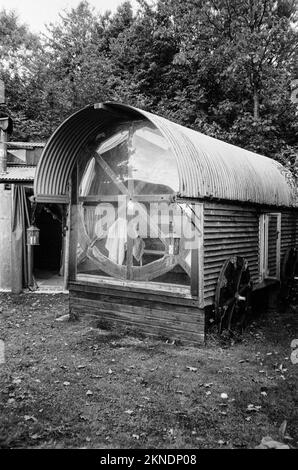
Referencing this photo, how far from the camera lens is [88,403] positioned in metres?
4.72

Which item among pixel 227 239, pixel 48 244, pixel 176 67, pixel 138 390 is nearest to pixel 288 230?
pixel 227 239

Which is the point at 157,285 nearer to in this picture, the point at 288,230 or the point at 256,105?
the point at 288,230

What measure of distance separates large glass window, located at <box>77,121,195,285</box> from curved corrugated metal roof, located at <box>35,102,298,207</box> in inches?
13.8

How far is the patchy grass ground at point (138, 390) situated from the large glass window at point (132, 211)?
1465 mm

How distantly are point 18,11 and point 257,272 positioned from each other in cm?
3388

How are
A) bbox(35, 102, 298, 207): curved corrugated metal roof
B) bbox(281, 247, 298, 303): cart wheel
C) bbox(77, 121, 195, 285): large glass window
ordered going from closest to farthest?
1. bbox(35, 102, 298, 207): curved corrugated metal roof
2. bbox(77, 121, 195, 285): large glass window
3. bbox(281, 247, 298, 303): cart wheel

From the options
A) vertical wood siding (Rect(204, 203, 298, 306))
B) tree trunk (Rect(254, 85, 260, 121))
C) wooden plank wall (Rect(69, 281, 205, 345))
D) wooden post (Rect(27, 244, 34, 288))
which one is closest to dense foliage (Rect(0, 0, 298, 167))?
tree trunk (Rect(254, 85, 260, 121))

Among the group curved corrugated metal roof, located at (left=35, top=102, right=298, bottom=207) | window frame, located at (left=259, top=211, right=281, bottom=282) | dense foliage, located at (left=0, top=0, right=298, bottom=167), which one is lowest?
window frame, located at (left=259, top=211, right=281, bottom=282)

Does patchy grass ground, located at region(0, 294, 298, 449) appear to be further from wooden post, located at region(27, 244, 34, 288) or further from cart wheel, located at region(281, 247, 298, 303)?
wooden post, located at region(27, 244, 34, 288)

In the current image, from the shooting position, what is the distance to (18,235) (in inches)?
446

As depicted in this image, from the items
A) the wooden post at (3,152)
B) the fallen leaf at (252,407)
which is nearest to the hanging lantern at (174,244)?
the fallen leaf at (252,407)

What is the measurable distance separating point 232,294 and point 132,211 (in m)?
2.71

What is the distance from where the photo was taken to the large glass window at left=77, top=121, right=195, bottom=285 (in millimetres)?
7254
